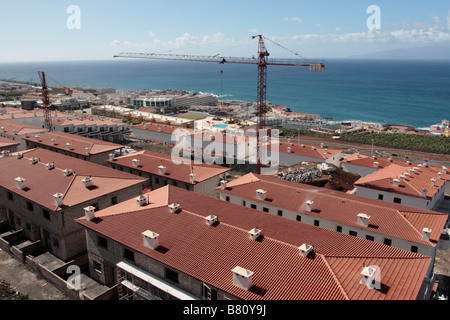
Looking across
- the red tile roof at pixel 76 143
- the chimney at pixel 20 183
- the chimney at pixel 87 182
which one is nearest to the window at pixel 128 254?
the chimney at pixel 87 182

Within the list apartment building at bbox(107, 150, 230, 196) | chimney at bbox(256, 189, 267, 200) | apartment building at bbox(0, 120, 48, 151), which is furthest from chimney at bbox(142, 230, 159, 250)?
apartment building at bbox(0, 120, 48, 151)

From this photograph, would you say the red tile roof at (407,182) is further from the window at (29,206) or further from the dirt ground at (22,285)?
the window at (29,206)

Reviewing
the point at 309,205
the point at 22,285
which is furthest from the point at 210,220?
the point at 22,285

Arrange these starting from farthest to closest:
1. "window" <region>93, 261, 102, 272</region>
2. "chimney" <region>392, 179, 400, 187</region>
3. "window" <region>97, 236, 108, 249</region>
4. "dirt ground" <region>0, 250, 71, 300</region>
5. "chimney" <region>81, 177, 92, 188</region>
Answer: "chimney" <region>392, 179, 400, 187</region>
"chimney" <region>81, 177, 92, 188</region>
"window" <region>93, 261, 102, 272</region>
"dirt ground" <region>0, 250, 71, 300</region>
"window" <region>97, 236, 108, 249</region>

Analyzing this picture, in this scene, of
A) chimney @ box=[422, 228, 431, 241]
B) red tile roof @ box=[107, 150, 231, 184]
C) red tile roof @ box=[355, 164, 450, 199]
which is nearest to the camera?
chimney @ box=[422, 228, 431, 241]

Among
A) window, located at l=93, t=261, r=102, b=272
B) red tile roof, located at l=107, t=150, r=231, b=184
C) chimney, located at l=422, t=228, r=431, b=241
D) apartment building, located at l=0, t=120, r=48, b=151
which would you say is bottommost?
window, located at l=93, t=261, r=102, b=272

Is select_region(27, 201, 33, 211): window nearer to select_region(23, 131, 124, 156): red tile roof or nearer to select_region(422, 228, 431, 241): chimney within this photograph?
select_region(23, 131, 124, 156): red tile roof

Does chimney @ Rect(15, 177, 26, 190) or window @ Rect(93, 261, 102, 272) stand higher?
chimney @ Rect(15, 177, 26, 190)

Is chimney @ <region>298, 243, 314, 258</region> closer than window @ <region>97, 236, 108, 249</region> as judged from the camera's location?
Yes
